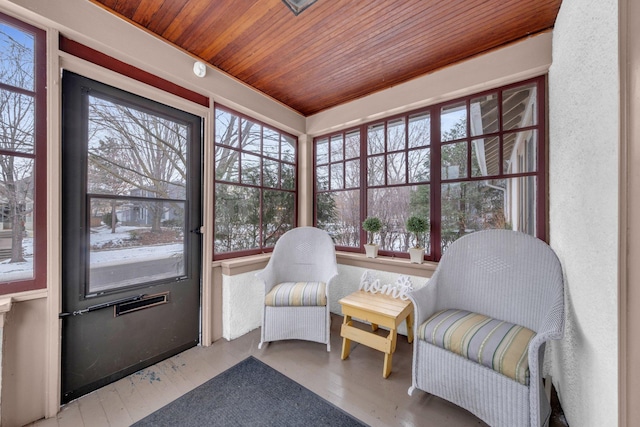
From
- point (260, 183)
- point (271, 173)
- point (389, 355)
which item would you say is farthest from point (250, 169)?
point (389, 355)

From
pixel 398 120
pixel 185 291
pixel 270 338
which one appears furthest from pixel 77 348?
pixel 398 120

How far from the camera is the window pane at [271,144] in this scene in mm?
2902

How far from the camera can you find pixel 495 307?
165 cm

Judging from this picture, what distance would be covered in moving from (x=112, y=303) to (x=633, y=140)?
2.83 m

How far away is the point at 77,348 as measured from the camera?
5.25 ft

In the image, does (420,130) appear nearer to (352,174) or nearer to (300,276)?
(352,174)

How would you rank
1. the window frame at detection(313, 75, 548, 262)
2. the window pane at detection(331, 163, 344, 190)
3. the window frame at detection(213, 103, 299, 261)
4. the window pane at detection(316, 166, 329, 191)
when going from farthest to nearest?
the window pane at detection(316, 166, 329, 191), the window pane at detection(331, 163, 344, 190), the window frame at detection(213, 103, 299, 261), the window frame at detection(313, 75, 548, 262)

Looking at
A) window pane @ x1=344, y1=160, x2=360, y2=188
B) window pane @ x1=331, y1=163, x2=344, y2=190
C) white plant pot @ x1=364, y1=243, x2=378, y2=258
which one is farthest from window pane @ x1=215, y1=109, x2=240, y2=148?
white plant pot @ x1=364, y1=243, x2=378, y2=258

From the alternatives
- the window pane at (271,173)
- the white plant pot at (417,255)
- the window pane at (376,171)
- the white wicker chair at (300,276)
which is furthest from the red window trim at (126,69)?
the white plant pot at (417,255)

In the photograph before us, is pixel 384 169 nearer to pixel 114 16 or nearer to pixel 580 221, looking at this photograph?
pixel 580 221

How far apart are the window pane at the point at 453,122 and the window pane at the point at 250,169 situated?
2.00 m

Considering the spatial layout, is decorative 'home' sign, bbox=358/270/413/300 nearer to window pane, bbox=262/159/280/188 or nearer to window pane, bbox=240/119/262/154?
window pane, bbox=262/159/280/188

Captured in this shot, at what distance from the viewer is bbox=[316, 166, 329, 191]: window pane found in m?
3.21

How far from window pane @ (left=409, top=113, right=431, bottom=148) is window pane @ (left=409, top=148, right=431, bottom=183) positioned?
0.26ft
